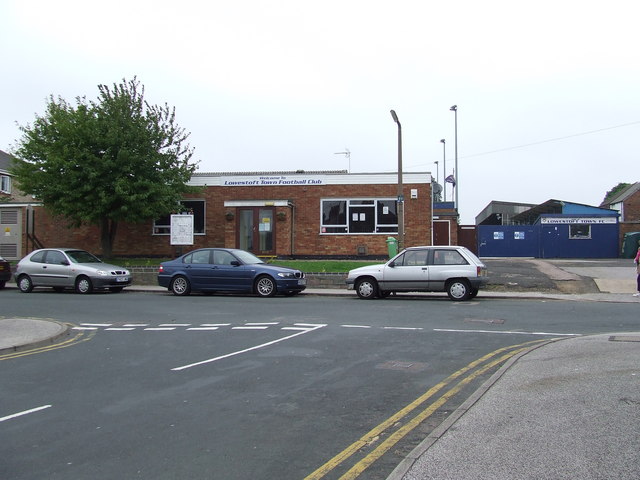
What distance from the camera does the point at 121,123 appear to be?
22.8m

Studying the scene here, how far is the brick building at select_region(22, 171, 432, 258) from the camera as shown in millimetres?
25656

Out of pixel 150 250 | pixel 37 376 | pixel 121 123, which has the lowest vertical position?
pixel 37 376

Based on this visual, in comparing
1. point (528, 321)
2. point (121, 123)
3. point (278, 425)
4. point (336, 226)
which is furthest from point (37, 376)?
point (336, 226)

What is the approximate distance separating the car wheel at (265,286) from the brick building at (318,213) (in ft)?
25.0

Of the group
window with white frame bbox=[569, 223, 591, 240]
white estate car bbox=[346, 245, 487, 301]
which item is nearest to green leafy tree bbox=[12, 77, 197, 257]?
white estate car bbox=[346, 245, 487, 301]

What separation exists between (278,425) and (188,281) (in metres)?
13.9

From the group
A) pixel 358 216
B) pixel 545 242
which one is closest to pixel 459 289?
pixel 358 216

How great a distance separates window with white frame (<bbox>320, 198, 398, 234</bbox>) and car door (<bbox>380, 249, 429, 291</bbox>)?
29.4 ft

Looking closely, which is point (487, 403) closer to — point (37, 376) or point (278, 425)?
point (278, 425)

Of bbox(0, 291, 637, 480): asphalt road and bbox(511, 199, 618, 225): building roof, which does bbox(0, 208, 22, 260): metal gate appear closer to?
bbox(0, 291, 637, 480): asphalt road

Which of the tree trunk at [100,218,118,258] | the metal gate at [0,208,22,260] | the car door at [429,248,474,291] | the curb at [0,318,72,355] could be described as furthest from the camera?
the metal gate at [0,208,22,260]

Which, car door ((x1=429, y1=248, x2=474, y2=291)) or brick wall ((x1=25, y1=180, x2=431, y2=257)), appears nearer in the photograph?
car door ((x1=429, y1=248, x2=474, y2=291))

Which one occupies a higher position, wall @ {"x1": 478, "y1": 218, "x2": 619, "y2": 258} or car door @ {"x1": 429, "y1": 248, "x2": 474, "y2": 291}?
wall @ {"x1": 478, "y1": 218, "x2": 619, "y2": 258}

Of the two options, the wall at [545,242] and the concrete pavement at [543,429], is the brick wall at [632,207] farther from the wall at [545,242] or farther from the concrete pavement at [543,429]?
the concrete pavement at [543,429]
